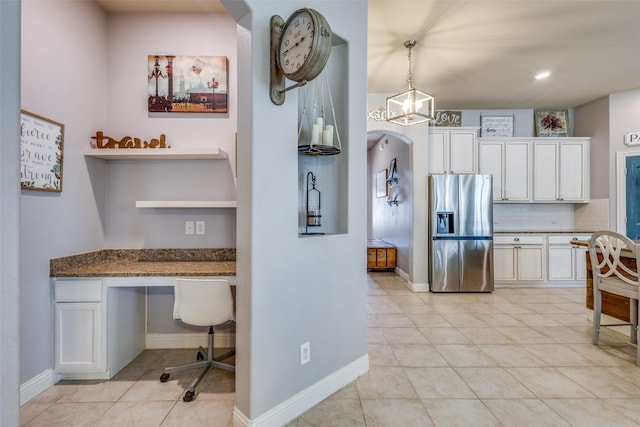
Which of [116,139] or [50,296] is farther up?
[116,139]

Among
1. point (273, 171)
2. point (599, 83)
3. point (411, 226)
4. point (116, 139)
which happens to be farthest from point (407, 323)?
point (599, 83)

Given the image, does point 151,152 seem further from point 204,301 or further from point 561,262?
point 561,262

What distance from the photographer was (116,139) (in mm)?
2699

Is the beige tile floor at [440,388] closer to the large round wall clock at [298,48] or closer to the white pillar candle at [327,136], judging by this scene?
the white pillar candle at [327,136]

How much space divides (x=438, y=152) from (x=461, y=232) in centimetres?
126

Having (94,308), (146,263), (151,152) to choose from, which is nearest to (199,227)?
(146,263)

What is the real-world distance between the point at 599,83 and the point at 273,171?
5.11 m

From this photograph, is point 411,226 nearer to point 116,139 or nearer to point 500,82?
point 500,82

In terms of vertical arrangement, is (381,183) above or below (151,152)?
above

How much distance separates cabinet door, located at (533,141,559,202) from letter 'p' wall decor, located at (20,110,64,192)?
19.7 feet

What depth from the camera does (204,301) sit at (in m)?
2.13

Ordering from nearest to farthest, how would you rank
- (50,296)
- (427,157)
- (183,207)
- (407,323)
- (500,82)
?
(50,296) < (183,207) < (407,323) < (500,82) < (427,157)

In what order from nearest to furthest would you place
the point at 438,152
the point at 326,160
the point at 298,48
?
the point at 298,48
the point at 326,160
the point at 438,152

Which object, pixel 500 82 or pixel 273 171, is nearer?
pixel 273 171
